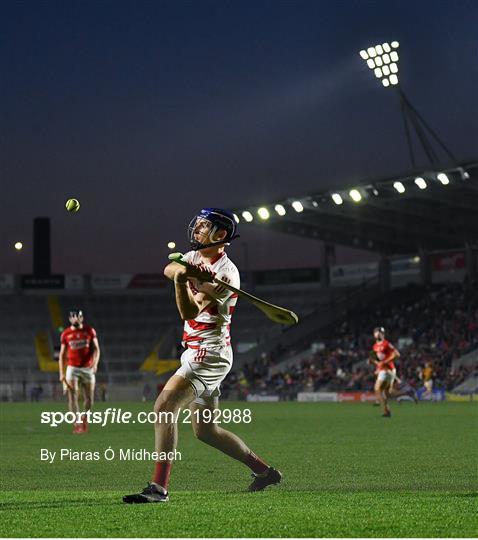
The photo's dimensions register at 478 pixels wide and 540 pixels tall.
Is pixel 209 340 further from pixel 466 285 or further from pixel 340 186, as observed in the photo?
pixel 466 285

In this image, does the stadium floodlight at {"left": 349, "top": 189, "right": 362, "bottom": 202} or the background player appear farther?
the stadium floodlight at {"left": 349, "top": 189, "right": 362, "bottom": 202}

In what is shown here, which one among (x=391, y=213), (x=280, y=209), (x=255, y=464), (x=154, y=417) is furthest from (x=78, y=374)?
(x=391, y=213)

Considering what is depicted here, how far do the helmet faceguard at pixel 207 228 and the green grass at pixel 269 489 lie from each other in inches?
86.1

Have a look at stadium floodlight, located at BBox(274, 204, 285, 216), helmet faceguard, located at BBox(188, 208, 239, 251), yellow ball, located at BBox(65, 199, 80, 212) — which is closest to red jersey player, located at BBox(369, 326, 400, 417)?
yellow ball, located at BBox(65, 199, 80, 212)

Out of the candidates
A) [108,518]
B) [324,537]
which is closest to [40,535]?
[108,518]

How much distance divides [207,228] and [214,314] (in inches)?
29.4

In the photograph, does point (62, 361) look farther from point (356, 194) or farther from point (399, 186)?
point (356, 194)

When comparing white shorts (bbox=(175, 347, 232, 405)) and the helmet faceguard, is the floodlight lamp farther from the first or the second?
the helmet faceguard

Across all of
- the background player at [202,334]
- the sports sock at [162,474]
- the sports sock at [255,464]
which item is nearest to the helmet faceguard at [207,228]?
the background player at [202,334]

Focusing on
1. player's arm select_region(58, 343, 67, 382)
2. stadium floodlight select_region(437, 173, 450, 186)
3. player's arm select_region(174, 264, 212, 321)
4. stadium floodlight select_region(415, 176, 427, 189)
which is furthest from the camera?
stadium floodlight select_region(415, 176, 427, 189)

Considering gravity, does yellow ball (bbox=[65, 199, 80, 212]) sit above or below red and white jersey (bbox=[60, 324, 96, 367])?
above

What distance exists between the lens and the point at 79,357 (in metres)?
21.9

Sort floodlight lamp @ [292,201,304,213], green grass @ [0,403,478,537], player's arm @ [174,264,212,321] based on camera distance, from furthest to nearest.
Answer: floodlight lamp @ [292,201,304,213], player's arm @ [174,264,212,321], green grass @ [0,403,478,537]

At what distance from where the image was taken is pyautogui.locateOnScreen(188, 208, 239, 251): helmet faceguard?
9.35 metres
